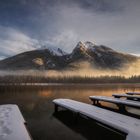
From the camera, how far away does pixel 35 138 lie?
6.16m

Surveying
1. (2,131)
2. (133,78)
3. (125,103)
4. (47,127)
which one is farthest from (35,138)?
(133,78)

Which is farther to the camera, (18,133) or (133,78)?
(133,78)

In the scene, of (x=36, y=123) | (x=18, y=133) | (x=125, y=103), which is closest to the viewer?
(x=18, y=133)

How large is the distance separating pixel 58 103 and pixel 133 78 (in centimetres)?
17582

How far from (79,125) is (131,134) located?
3781mm

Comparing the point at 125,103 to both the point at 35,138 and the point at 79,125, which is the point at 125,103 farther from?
the point at 35,138

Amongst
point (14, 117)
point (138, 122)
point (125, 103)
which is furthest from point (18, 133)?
point (125, 103)

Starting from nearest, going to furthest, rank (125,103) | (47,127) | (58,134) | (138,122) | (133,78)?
(138,122) → (58,134) → (47,127) → (125,103) → (133,78)

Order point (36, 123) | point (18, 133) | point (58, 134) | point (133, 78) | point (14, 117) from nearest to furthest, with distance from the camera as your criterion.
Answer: point (18, 133), point (14, 117), point (58, 134), point (36, 123), point (133, 78)

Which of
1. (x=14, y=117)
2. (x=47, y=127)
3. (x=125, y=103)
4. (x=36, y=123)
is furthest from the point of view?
(x=125, y=103)

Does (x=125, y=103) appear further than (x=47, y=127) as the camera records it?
Yes

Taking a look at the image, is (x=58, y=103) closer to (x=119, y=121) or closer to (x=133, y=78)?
(x=119, y=121)

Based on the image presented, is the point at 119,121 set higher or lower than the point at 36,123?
higher

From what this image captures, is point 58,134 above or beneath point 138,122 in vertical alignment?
beneath
